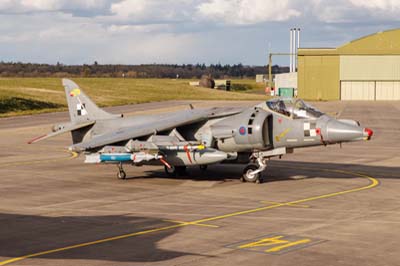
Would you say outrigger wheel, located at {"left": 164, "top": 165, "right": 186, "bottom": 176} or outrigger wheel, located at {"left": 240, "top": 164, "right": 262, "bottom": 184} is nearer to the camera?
outrigger wheel, located at {"left": 240, "top": 164, "right": 262, "bottom": 184}

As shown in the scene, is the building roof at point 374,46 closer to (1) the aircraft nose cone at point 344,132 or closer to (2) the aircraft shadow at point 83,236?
(1) the aircraft nose cone at point 344,132

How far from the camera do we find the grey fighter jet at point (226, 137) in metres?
24.9

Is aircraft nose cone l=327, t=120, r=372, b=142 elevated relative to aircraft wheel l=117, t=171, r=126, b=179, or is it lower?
elevated

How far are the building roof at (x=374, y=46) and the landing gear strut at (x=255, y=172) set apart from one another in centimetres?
7637

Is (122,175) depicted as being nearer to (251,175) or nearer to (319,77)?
(251,175)

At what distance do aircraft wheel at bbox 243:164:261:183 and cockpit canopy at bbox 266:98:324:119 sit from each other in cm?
216

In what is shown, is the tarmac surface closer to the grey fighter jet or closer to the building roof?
the grey fighter jet

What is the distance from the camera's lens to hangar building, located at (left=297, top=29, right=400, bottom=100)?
9869cm

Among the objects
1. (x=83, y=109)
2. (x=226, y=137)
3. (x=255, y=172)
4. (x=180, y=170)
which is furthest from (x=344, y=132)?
(x=83, y=109)

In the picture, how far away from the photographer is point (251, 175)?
1010 inches

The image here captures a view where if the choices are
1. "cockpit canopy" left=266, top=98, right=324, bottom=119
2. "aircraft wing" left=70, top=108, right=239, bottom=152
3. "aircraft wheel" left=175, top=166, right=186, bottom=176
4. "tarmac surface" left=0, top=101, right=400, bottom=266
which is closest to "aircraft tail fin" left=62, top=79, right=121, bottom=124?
"aircraft wing" left=70, top=108, right=239, bottom=152

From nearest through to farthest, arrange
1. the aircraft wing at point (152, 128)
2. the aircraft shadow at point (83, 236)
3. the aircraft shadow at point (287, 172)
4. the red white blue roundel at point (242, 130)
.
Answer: the aircraft shadow at point (83, 236) < the red white blue roundel at point (242, 130) < the aircraft wing at point (152, 128) < the aircraft shadow at point (287, 172)

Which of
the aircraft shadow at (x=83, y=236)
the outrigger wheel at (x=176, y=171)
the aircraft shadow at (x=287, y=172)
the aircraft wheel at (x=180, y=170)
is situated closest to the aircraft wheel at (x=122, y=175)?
the aircraft shadow at (x=287, y=172)

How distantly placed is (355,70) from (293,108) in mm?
76285
